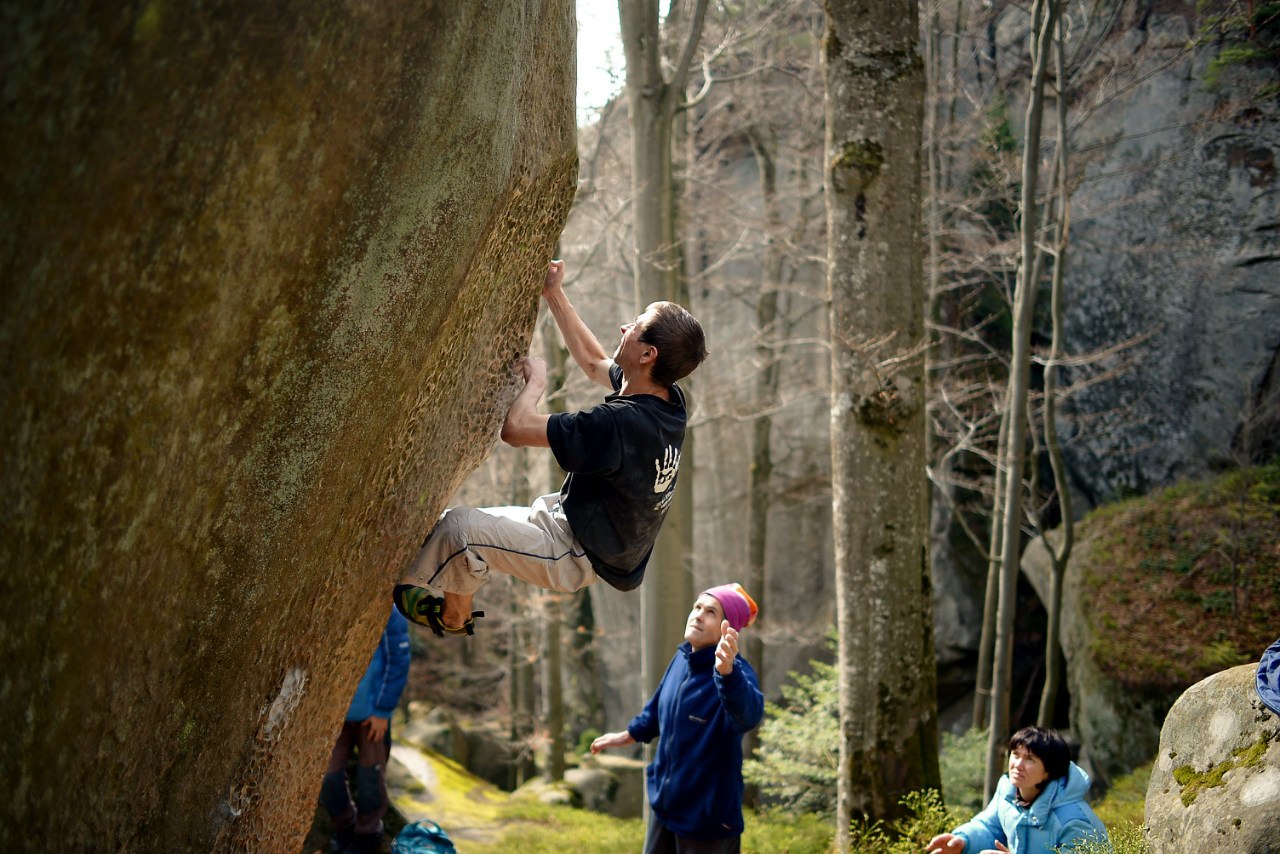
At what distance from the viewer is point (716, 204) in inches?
674

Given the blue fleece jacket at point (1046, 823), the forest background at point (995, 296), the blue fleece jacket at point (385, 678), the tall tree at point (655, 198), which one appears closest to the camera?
the blue fleece jacket at point (1046, 823)

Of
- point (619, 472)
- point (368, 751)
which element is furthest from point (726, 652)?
point (368, 751)

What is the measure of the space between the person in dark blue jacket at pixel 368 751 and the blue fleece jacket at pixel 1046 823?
12.0 ft

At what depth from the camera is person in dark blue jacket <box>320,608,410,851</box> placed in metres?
6.38

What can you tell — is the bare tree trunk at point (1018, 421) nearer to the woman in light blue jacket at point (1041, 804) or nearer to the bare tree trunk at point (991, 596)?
the bare tree trunk at point (991, 596)

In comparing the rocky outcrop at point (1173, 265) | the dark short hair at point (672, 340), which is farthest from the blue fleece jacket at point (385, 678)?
the rocky outcrop at point (1173, 265)

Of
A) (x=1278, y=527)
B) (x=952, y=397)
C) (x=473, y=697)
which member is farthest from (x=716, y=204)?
(x=473, y=697)

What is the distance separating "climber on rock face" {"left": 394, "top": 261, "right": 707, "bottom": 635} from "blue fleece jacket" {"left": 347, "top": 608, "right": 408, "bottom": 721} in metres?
2.59

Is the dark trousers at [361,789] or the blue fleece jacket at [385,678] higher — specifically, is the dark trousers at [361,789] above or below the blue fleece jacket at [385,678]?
below

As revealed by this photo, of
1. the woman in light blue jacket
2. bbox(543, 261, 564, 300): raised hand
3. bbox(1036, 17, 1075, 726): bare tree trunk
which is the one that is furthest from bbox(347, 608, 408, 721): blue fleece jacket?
bbox(1036, 17, 1075, 726): bare tree trunk

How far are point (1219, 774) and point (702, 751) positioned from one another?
2.36 metres

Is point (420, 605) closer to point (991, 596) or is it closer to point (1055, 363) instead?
point (1055, 363)

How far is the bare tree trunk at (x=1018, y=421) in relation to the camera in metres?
8.20

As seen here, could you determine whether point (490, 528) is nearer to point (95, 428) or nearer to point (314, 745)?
point (314, 745)
